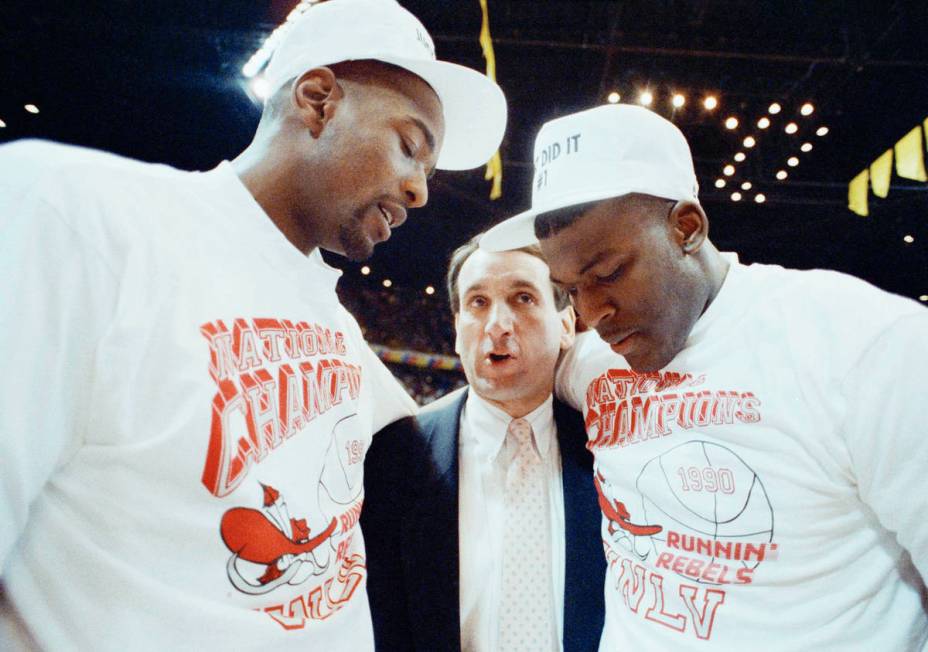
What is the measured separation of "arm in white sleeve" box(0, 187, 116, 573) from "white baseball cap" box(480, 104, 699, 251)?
807mm

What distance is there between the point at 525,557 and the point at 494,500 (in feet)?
0.60

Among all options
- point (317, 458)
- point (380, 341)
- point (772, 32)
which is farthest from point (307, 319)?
point (380, 341)

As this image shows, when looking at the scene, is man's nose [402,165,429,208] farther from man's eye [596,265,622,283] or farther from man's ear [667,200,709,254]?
man's ear [667,200,709,254]

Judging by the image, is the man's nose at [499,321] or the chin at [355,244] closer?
the chin at [355,244]

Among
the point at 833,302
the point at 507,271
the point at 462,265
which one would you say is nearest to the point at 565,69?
the point at 462,265

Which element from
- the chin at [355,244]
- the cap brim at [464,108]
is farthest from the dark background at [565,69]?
the chin at [355,244]

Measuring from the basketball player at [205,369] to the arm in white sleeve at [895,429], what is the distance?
91cm

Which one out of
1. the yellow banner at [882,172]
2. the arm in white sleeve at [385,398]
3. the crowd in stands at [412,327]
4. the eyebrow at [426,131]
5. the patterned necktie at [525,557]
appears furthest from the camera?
the crowd in stands at [412,327]

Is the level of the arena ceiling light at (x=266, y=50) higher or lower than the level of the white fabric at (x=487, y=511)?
higher

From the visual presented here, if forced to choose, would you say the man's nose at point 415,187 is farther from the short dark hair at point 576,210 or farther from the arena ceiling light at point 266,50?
the arena ceiling light at point 266,50

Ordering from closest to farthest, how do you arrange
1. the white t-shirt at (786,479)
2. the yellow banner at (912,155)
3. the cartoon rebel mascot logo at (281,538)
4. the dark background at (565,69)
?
the cartoon rebel mascot logo at (281,538)
the white t-shirt at (786,479)
the dark background at (565,69)
the yellow banner at (912,155)

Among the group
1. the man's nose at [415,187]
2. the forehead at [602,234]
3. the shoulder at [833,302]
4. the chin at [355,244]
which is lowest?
the shoulder at [833,302]

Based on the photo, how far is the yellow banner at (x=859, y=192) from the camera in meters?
7.05

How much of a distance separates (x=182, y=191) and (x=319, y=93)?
A: 1.15 ft
